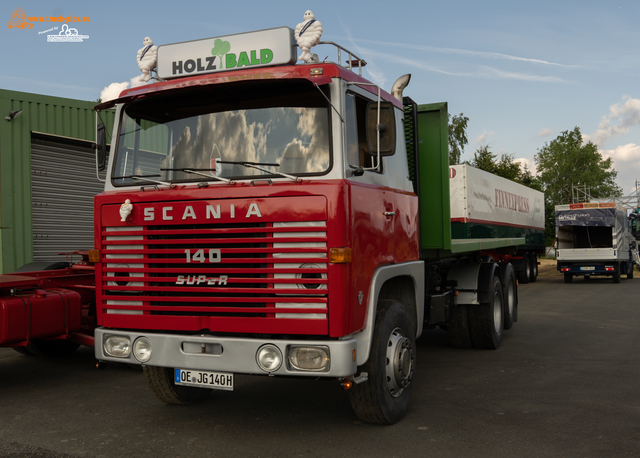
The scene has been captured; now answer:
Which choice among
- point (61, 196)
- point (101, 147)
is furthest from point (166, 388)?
point (61, 196)

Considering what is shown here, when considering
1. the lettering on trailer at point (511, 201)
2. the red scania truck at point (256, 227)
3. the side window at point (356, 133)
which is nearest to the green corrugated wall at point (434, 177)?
the red scania truck at point (256, 227)

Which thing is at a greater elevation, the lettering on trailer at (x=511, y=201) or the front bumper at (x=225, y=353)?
the lettering on trailer at (x=511, y=201)

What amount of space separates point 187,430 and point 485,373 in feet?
11.5

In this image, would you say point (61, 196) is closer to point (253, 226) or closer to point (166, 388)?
point (166, 388)

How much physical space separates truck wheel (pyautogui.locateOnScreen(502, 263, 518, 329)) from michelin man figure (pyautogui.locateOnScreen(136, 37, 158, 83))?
235 inches

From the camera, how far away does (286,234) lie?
402 centimetres

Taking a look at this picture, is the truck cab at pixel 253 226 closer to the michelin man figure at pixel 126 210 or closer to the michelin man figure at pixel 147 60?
the michelin man figure at pixel 126 210

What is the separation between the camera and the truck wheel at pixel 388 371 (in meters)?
4.43

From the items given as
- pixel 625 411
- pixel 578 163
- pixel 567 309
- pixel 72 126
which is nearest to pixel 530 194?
pixel 567 309

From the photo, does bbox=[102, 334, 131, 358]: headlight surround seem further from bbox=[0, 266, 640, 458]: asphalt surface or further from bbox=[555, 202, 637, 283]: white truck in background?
bbox=[555, 202, 637, 283]: white truck in background

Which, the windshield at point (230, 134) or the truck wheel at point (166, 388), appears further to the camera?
the truck wheel at point (166, 388)

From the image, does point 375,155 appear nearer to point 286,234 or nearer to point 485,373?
point 286,234

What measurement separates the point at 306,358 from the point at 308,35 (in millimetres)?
2405

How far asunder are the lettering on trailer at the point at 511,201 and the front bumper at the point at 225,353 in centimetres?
1246
